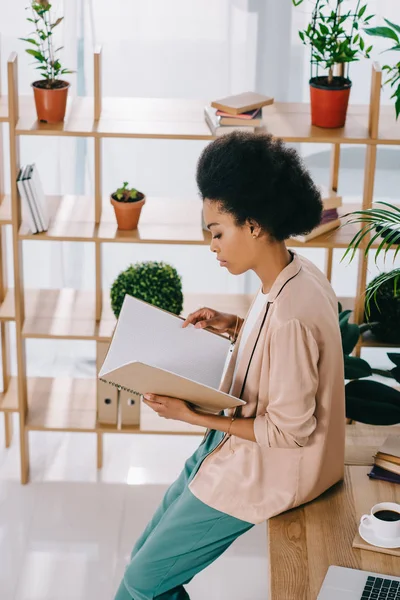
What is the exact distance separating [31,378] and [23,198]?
3.02ft

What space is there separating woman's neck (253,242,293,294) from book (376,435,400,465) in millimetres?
573

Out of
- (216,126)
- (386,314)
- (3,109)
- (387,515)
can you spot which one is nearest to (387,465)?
(387,515)

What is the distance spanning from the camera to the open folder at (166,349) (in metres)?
1.96

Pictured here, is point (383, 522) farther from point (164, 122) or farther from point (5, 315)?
point (5, 315)

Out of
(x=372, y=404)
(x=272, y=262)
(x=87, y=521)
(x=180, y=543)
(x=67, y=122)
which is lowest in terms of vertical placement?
(x=87, y=521)

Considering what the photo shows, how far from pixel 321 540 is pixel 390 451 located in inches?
14.9

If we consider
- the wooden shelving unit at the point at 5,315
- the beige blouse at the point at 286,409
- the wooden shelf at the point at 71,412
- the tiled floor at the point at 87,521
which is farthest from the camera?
the wooden shelf at the point at 71,412

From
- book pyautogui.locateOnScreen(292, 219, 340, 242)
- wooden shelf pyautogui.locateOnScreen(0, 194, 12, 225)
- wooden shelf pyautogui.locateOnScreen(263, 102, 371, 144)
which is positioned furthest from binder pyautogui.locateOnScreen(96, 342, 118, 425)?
wooden shelf pyautogui.locateOnScreen(263, 102, 371, 144)

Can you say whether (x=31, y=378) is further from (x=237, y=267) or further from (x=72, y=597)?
(x=237, y=267)

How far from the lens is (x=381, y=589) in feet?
5.60

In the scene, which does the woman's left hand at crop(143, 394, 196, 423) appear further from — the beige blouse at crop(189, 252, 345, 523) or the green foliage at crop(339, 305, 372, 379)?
the green foliage at crop(339, 305, 372, 379)

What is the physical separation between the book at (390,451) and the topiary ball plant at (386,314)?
0.85 meters

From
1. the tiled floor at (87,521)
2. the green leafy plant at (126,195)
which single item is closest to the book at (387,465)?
the tiled floor at (87,521)

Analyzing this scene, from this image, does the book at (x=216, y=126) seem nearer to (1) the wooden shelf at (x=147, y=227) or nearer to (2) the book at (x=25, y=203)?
(1) the wooden shelf at (x=147, y=227)
